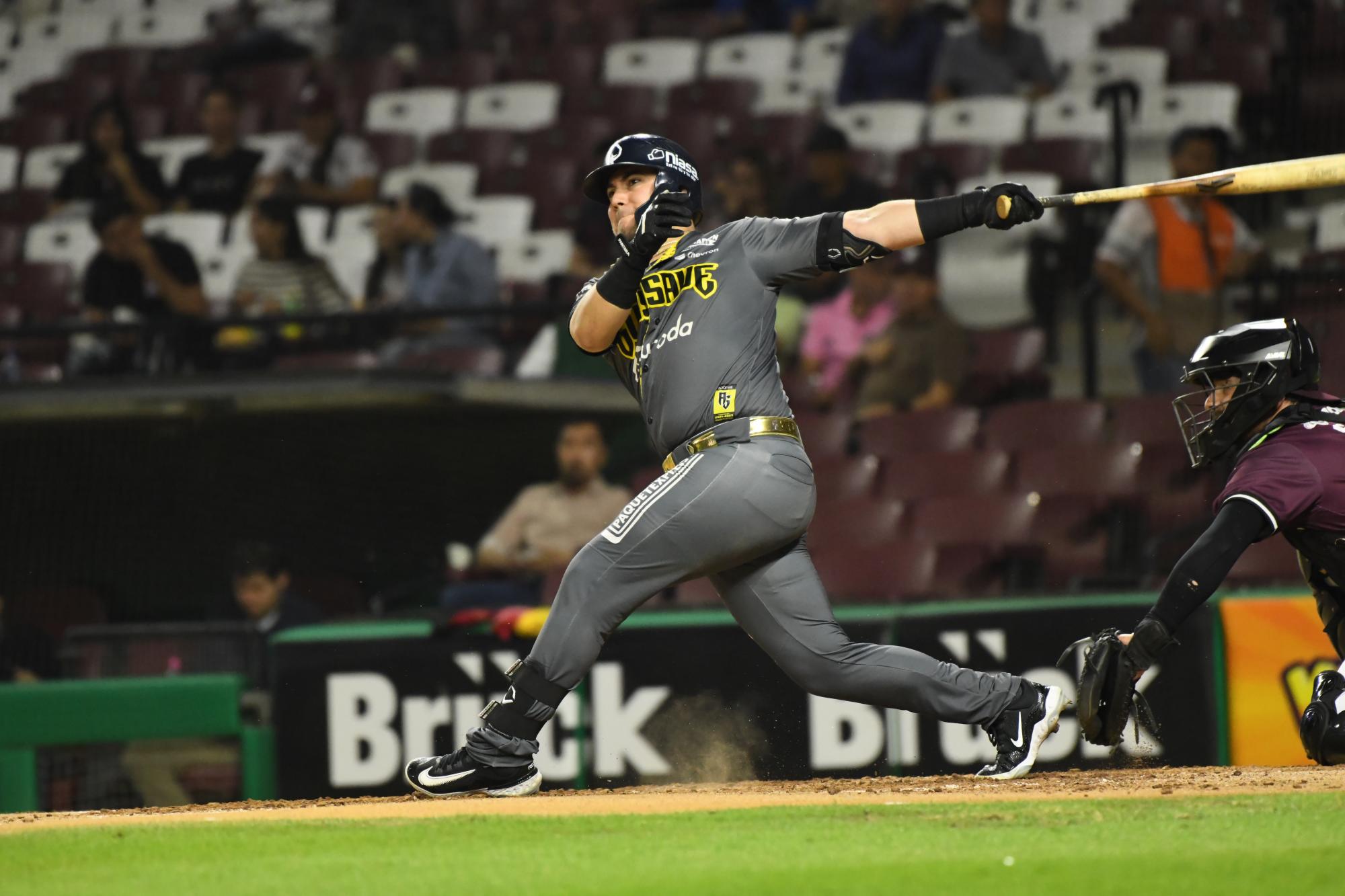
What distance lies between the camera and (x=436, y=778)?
4.91m

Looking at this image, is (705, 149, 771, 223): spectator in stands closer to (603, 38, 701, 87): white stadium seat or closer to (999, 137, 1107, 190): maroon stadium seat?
(999, 137, 1107, 190): maroon stadium seat

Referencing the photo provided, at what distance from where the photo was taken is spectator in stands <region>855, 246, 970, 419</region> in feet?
30.0

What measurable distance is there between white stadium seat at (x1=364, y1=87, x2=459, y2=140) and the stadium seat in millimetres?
5237

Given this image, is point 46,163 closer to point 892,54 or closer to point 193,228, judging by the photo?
point 193,228

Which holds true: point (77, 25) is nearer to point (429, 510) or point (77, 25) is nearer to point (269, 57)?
point (269, 57)

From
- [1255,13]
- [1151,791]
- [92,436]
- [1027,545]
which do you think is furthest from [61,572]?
[1255,13]

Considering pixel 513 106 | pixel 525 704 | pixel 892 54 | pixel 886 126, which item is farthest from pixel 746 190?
pixel 525 704

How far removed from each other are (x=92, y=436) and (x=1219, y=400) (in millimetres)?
6257

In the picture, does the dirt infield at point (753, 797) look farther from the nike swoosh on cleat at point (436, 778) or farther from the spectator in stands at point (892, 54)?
the spectator in stands at point (892, 54)

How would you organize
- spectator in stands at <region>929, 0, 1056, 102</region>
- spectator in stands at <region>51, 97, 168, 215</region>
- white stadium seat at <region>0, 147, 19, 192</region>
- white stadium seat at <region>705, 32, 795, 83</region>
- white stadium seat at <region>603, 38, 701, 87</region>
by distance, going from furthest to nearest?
→ white stadium seat at <region>0, 147, 19, 192</region> → white stadium seat at <region>603, 38, 701, 87</region> → white stadium seat at <region>705, 32, 795, 83</region> → spectator in stands at <region>51, 97, 168, 215</region> → spectator in stands at <region>929, 0, 1056, 102</region>

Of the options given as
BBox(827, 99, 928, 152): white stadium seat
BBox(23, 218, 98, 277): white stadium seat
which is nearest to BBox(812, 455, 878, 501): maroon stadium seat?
BBox(827, 99, 928, 152): white stadium seat

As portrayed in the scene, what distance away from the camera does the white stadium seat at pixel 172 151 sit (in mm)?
13227

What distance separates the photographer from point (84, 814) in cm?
531

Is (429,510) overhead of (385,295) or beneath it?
beneath
